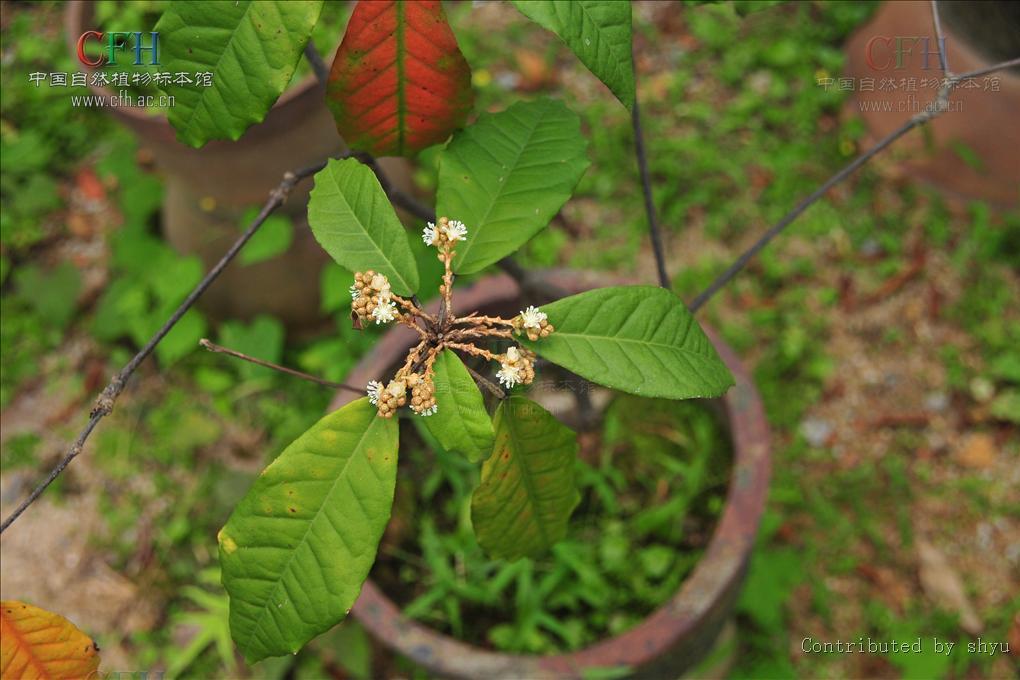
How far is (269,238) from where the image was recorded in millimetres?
2027

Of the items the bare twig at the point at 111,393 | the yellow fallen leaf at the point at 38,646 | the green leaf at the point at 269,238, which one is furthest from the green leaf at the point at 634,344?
the green leaf at the point at 269,238

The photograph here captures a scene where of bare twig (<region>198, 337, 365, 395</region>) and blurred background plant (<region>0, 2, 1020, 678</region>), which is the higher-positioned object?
bare twig (<region>198, 337, 365, 395</region>)

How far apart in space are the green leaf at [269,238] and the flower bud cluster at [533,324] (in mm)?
1260

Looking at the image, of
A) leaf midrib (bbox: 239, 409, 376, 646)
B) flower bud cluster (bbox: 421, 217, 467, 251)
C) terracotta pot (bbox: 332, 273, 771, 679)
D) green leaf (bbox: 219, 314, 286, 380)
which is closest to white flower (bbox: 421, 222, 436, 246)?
flower bud cluster (bbox: 421, 217, 467, 251)

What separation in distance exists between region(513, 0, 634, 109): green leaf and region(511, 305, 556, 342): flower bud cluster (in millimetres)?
230

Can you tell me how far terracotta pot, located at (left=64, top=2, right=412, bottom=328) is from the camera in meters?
1.71

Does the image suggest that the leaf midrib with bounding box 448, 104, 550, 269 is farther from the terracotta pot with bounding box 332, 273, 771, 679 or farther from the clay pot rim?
the clay pot rim

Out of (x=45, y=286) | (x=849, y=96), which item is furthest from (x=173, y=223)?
(x=849, y=96)

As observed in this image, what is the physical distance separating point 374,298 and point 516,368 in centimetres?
16

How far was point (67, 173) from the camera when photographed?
2707 mm

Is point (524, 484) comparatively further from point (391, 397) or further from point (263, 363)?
point (263, 363)

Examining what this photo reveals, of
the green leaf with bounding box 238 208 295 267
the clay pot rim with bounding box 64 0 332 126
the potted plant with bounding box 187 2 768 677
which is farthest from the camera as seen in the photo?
the green leaf with bounding box 238 208 295 267

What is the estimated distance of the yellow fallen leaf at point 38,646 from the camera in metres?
0.84

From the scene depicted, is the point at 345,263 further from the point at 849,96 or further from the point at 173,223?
the point at 849,96
